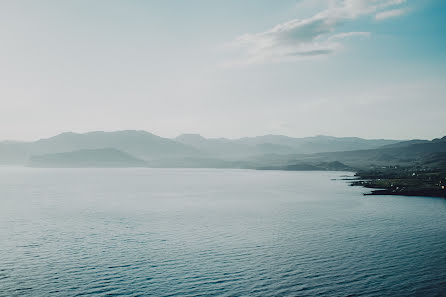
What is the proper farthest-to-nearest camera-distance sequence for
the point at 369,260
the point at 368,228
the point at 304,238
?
the point at 368,228 → the point at 304,238 → the point at 369,260

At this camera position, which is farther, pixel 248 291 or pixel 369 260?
pixel 369 260

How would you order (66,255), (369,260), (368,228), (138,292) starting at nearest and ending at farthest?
(138,292) → (369,260) → (66,255) → (368,228)

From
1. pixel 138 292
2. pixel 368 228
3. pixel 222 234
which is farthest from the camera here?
pixel 368 228

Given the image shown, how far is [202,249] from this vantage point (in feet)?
160

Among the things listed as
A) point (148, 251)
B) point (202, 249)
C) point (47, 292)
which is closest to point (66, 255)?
point (148, 251)

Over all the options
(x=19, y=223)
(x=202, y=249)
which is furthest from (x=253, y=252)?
(x=19, y=223)

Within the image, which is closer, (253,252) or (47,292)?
(47,292)

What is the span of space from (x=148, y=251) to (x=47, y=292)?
1627 cm

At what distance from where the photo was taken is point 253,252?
4703 cm

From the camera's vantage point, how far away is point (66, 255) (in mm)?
45594

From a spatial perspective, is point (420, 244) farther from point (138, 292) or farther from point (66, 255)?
point (66, 255)

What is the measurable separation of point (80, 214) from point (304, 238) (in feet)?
176

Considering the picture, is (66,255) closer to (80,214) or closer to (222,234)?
(222,234)

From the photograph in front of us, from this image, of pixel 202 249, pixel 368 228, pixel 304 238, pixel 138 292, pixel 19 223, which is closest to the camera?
pixel 138 292
